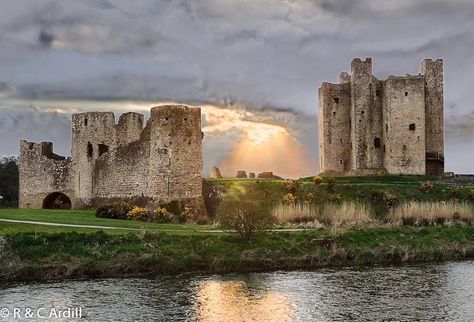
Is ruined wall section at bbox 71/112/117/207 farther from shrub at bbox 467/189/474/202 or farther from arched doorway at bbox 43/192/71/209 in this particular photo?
shrub at bbox 467/189/474/202

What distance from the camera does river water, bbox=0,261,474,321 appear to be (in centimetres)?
2177

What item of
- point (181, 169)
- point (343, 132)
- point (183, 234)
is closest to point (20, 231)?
point (183, 234)

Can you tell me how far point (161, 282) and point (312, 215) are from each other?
56.8 feet

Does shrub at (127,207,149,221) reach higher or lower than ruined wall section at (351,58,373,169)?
lower

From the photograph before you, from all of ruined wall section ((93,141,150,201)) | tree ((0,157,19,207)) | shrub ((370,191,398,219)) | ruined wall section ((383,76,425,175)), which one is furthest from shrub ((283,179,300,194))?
tree ((0,157,19,207))

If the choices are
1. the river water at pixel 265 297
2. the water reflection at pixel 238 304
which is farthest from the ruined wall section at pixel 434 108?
the water reflection at pixel 238 304

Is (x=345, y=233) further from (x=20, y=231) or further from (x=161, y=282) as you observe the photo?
(x=20, y=231)

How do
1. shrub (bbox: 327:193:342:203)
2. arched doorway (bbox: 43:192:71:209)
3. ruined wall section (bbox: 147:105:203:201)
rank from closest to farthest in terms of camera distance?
A: ruined wall section (bbox: 147:105:203:201) → shrub (bbox: 327:193:342:203) → arched doorway (bbox: 43:192:71:209)

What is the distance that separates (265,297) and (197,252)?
24.9 feet

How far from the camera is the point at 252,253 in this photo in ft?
105

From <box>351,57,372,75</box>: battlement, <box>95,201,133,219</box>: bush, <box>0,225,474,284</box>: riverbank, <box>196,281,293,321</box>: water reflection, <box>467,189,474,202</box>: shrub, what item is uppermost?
<box>351,57,372,75</box>: battlement

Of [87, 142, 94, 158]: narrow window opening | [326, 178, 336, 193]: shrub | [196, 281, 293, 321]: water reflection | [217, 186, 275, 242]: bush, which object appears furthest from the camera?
[87, 142, 94, 158]: narrow window opening

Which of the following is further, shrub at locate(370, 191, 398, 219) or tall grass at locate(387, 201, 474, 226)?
shrub at locate(370, 191, 398, 219)

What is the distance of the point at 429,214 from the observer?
43125mm
